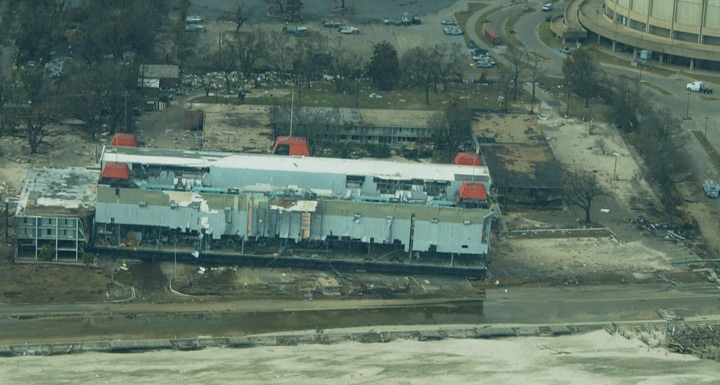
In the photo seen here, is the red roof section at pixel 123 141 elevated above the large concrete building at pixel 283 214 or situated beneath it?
elevated above

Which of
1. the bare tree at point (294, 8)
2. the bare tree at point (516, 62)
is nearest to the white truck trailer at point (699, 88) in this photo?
the bare tree at point (516, 62)

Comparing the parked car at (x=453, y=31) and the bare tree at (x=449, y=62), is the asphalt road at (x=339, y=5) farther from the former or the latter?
the bare tree at (x=449, y=62)

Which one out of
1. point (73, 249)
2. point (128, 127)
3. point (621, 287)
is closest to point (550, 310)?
point (621, 287)

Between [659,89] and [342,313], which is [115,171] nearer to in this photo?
[342,313]

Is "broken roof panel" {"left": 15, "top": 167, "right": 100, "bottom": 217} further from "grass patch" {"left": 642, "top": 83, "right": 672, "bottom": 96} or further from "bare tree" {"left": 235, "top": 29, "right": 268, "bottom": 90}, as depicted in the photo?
"grass patch" {"left": 642, "top": 83, "right": 672, "bottom": 96}

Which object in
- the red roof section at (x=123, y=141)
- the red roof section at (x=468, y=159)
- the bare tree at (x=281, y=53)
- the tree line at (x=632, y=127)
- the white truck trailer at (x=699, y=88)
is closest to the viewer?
the red roof section at (x=468, y=159)

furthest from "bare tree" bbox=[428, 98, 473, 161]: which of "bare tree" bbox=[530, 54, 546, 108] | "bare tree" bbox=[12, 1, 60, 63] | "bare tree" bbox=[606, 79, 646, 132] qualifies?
"bare tree" bbox=[12, 1, 60, 63]

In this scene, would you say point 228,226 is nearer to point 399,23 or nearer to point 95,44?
point 95,44
